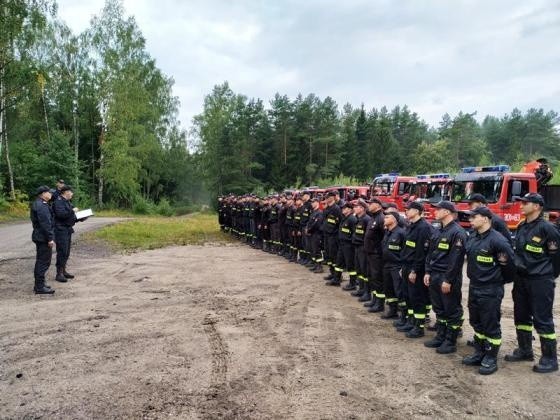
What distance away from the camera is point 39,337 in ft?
19.8

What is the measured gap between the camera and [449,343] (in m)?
5.67

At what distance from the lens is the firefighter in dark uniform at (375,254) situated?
298 inches

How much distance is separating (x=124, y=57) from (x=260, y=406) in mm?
37315

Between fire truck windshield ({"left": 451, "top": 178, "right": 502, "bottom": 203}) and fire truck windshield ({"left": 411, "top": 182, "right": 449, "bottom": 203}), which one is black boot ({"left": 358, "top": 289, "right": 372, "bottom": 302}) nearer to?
fire truck windshield ({"left": 451, "top": 178, "right": 502, "bottom": 203})

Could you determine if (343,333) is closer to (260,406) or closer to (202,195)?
(260,406)

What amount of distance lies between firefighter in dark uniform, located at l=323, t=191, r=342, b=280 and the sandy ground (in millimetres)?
1275

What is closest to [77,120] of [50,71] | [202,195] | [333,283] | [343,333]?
[50,71]

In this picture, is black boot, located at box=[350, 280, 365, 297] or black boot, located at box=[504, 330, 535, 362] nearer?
black boot, located at box=[504, 330, 535, 362]

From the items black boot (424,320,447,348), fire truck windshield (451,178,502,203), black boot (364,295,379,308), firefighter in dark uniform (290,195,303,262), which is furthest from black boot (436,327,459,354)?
fire truck windshield (451,178,502,203)

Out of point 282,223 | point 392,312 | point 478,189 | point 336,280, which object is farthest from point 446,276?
point 478,189

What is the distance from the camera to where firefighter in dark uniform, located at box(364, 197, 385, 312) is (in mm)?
7578

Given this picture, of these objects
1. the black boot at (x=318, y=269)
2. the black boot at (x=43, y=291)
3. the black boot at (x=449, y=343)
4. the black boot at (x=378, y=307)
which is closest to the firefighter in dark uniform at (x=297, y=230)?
the black boot at (x=318, y=269)

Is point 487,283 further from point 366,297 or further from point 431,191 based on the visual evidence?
point 431,191

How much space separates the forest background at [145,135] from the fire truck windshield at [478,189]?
17928mm
